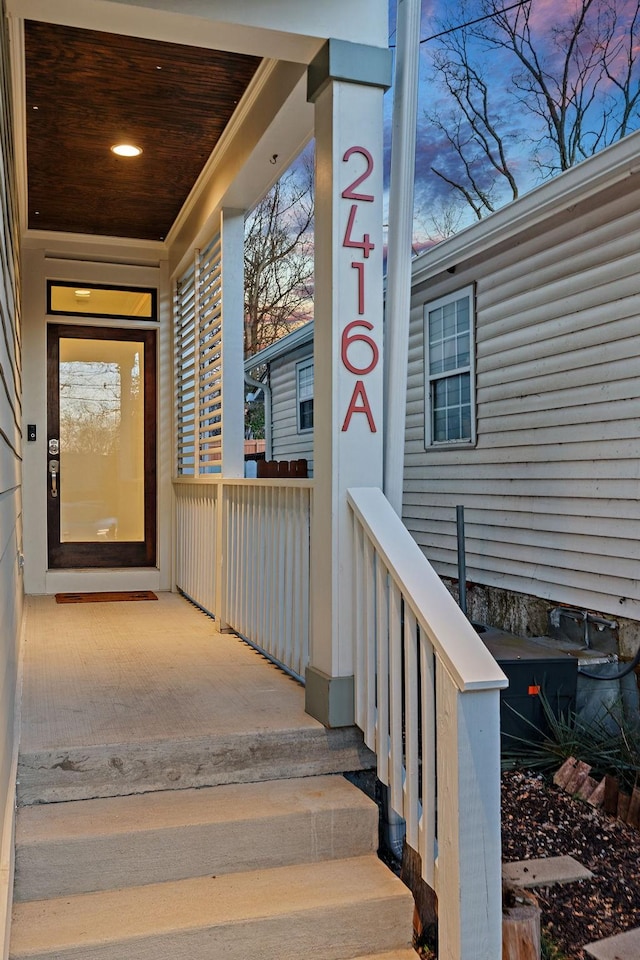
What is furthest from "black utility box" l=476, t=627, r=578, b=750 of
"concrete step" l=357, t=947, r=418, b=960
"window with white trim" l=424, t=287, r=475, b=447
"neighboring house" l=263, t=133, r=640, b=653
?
"window with white trim" l=424, t=287, r=475, b=447

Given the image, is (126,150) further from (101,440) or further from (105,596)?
(105,596)

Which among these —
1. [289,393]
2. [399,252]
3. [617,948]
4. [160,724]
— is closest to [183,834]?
[160,724]

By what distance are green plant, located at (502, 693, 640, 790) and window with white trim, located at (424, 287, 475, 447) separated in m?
3.03

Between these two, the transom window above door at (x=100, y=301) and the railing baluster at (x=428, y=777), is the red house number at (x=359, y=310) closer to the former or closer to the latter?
the railing baluster at (x=428, y=777)

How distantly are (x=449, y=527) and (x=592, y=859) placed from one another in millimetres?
4489

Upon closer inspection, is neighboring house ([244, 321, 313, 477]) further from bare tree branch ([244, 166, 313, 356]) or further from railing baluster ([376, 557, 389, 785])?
railing baluster ([376, 557, 389, 785])

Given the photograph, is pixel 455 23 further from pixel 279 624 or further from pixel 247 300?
pixel 279 624

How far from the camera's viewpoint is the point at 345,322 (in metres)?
3.23

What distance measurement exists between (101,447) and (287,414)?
7.16 meters

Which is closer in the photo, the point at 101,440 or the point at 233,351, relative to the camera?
the point at 233,351

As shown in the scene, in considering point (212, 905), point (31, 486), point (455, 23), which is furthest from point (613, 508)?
point (455, 23)

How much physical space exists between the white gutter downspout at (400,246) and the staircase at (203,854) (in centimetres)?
106

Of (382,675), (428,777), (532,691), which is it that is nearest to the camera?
(428,777)

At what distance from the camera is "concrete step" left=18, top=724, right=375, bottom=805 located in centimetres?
281
